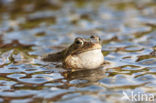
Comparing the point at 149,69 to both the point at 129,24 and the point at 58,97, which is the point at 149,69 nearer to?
the point at 58,97

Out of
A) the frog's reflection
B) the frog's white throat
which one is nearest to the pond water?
the frog's reflection

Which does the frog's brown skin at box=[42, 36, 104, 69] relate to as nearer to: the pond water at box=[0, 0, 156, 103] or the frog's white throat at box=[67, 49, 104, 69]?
the frog's white throat at box=[67, 49, 104, 69]

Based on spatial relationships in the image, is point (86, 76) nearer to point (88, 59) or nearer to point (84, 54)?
point (88, 59)

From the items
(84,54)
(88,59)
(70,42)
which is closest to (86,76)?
(88,59)

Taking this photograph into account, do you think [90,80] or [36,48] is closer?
[90,80]

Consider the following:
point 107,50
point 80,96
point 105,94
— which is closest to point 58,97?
point 80,96

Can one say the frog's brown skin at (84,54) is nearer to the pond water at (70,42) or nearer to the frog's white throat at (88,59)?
the frog's white throat at (88,59)

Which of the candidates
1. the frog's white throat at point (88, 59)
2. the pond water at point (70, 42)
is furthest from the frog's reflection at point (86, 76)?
the frog's white throat at point (88, 59)

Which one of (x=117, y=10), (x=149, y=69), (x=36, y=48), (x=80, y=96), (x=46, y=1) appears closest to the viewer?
(x=80, y=96)
